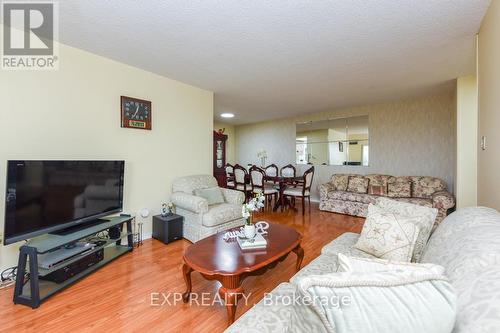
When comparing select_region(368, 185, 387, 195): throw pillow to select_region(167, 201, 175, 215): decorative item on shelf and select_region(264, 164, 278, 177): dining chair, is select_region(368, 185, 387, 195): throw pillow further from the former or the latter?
select_region(167, 201, 175, 215): decorative item on shelf

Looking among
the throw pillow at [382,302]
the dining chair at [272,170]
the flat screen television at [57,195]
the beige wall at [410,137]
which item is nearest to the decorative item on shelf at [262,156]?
the dining chair at [272,170]

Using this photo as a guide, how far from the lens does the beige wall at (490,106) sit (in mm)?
1683

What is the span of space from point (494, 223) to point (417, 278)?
2.45 feet

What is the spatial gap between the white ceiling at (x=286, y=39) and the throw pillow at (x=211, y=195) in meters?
1.71

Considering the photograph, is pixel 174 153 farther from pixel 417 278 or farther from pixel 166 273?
pixel 417 278

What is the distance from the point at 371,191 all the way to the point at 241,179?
9.09 feet

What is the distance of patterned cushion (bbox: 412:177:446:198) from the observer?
13.9 feet

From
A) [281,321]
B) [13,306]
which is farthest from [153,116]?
[281,321]

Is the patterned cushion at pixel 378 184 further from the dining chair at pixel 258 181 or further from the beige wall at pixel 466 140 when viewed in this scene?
the dining chair at pixel 258 181

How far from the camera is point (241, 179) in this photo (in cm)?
540

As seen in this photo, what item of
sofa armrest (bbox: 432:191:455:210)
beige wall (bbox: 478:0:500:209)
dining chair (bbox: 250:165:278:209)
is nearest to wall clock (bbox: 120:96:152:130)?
dining chair (bbox: 250:165:278:209)

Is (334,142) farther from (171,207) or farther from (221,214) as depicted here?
(171,207)
